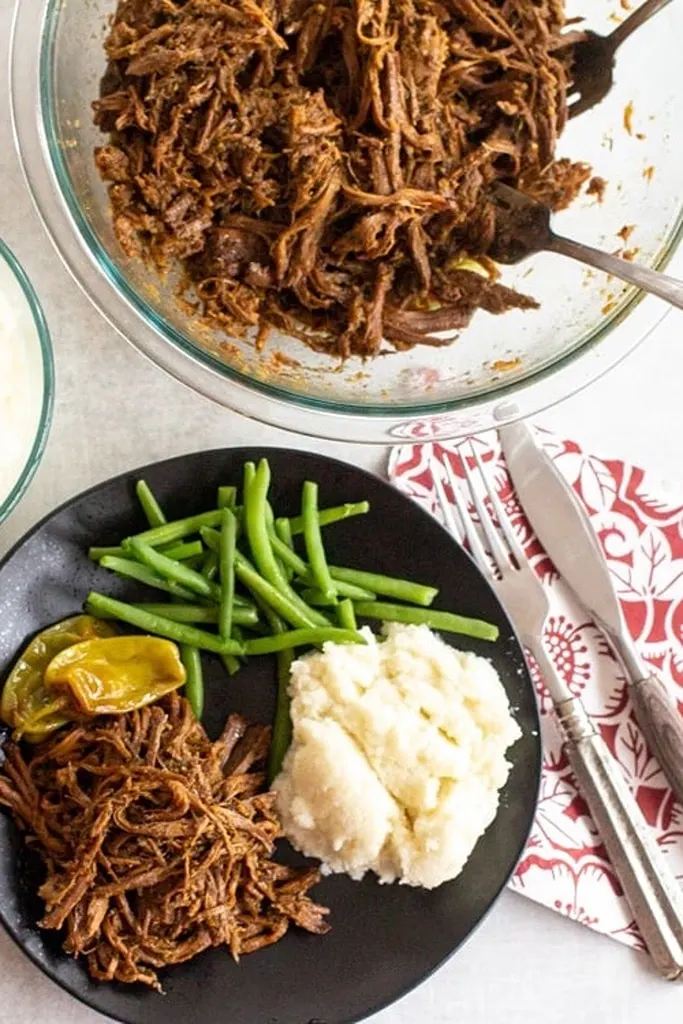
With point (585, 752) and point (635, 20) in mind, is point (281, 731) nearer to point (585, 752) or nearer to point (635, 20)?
point (585, 752)

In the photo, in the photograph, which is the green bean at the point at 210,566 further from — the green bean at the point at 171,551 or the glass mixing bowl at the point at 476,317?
the glass mixing bowl at the point at 476,317

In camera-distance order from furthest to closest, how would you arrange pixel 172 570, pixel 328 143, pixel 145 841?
pixel 172 570, pixel 145 841, pixel 328 143

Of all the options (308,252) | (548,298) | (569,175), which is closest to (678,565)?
(548,298)

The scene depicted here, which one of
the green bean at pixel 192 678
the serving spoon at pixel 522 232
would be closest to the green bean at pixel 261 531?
the green bean at pixel 192 678

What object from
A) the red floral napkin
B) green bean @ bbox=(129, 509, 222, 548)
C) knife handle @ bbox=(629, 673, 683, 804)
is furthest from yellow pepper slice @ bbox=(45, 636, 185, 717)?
knife handle @ bbox=(629, 673, 683, 804)

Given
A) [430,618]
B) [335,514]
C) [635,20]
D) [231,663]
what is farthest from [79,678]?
[635,20]

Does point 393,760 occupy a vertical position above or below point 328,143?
below

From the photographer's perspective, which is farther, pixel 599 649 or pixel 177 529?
pixel 599 649
